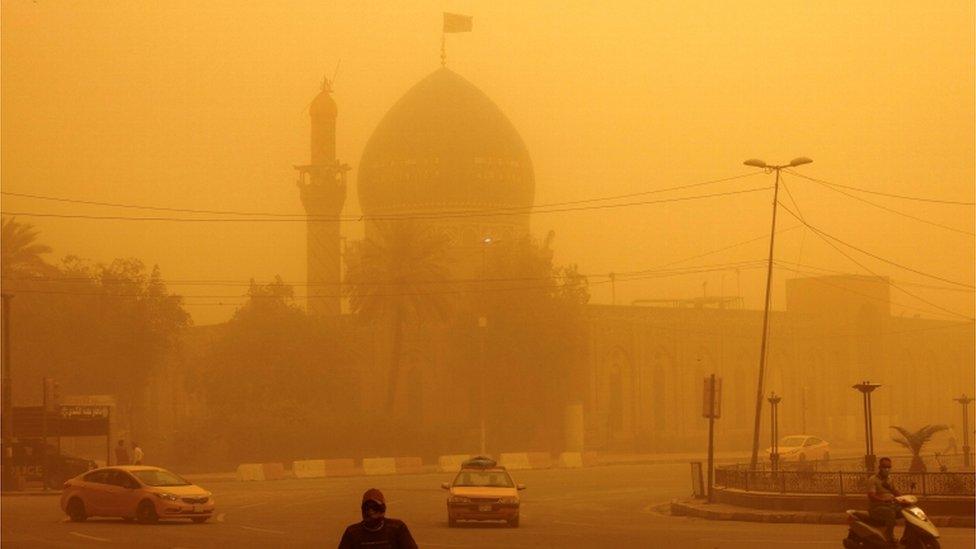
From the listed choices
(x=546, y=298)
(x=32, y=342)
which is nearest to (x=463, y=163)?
(x=546, y=298)

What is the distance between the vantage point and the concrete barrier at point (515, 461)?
5866cm

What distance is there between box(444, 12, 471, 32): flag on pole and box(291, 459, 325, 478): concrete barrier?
37967mm

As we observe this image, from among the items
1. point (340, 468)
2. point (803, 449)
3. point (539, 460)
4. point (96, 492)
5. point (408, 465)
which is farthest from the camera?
point (539, 460)

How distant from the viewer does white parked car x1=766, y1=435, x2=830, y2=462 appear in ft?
177

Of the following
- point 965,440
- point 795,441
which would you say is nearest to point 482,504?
point 965,440

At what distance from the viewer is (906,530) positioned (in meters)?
16.9

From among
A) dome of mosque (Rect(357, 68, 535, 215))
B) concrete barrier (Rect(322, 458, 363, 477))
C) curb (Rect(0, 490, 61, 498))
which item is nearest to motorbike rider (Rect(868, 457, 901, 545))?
curb (Rect(0, 490, 61, 498))

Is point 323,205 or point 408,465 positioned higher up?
point 323,205

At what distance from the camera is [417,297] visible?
220ft

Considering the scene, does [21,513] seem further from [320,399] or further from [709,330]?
[709,330]

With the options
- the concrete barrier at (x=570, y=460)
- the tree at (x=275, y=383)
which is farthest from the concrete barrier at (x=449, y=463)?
the tree at (x=275, y=383)

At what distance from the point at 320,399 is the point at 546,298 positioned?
35.9 ft

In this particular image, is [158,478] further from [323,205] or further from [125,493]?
[323,205]

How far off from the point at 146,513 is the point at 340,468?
2855 cm
